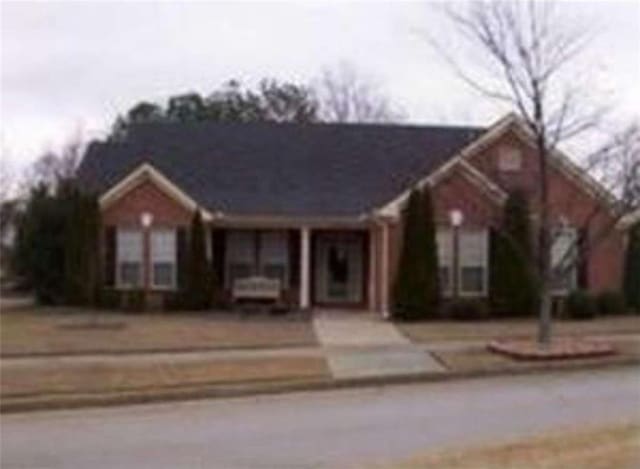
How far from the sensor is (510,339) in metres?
34.6

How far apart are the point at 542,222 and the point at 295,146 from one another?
17073 millimetres

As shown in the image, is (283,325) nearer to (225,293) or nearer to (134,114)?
(225,293)

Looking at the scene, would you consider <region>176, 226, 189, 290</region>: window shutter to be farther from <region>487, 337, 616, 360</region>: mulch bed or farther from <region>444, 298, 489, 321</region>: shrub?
<region>487, 337, 616, 360</region>: mulch bed

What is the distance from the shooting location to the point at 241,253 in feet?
152

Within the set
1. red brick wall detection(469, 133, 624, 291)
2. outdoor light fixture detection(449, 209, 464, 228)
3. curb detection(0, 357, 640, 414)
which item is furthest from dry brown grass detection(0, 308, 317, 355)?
red brick wall detection(469, 133, 624, 291)

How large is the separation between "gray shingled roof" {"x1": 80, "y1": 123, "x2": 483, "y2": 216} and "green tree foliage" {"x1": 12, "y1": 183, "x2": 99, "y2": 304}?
4.25ft

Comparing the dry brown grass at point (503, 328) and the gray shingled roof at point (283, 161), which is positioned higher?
the gray shingled roof at point (283, 161)

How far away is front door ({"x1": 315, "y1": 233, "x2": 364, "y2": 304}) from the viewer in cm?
4641

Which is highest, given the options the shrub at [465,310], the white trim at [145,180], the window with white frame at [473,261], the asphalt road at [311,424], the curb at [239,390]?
the white trim at [145,180]

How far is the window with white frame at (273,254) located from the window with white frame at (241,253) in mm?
274

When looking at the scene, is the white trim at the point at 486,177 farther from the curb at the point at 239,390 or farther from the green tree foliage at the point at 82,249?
the curb at the point at 239,390

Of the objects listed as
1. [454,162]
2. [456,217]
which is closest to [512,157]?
[454,162]

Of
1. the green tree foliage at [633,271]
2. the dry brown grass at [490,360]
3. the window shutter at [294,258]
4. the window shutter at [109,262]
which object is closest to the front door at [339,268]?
the window shutter at [294,258]

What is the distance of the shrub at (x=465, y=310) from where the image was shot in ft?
136
